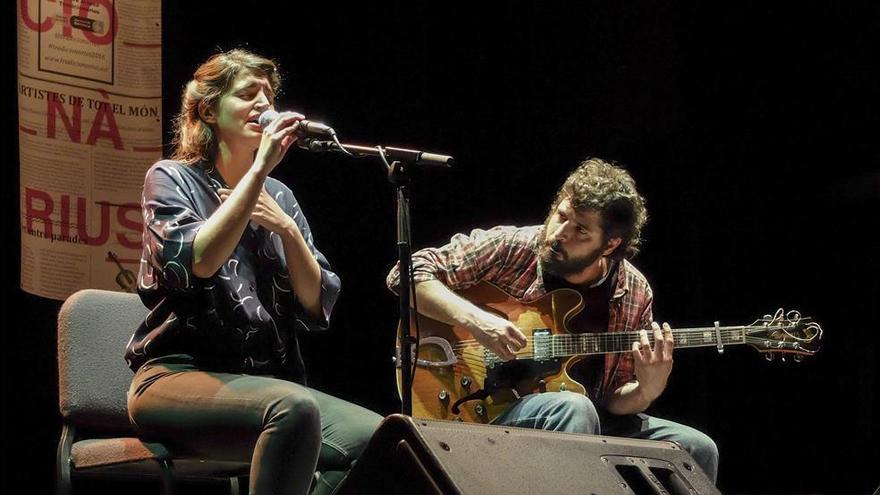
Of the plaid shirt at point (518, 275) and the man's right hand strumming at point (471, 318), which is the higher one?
A: the plaid shirt at point (518, 275)

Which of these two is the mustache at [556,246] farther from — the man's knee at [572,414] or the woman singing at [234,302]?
the woman singing at [234,302]

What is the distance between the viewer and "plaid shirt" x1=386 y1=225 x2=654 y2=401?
3320 millimetres

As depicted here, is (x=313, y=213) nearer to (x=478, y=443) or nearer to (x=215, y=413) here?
(x=215, y=413)

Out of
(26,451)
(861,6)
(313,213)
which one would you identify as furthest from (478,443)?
(861,6)

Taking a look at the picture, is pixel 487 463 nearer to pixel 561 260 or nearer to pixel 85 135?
pixel 561 260

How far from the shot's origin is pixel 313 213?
453 cm

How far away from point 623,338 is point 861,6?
206cm

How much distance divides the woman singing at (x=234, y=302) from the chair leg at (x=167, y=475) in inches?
3.2

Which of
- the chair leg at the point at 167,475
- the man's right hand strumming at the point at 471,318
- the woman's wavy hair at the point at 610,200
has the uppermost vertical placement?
the woman's wavy hair at the point at 610,200

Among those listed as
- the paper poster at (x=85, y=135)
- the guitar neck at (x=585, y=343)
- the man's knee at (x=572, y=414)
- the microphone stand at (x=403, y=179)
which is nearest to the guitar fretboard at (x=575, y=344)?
the guitar neck at (x=585, y=343)

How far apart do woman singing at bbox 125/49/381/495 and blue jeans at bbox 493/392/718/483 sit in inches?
23.2

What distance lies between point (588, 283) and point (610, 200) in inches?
10.4

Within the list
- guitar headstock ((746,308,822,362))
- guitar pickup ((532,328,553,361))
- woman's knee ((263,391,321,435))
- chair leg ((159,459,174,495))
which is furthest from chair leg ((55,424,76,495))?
guitar headstock ((746,308,822,362))

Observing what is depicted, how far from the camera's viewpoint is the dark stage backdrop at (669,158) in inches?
173
